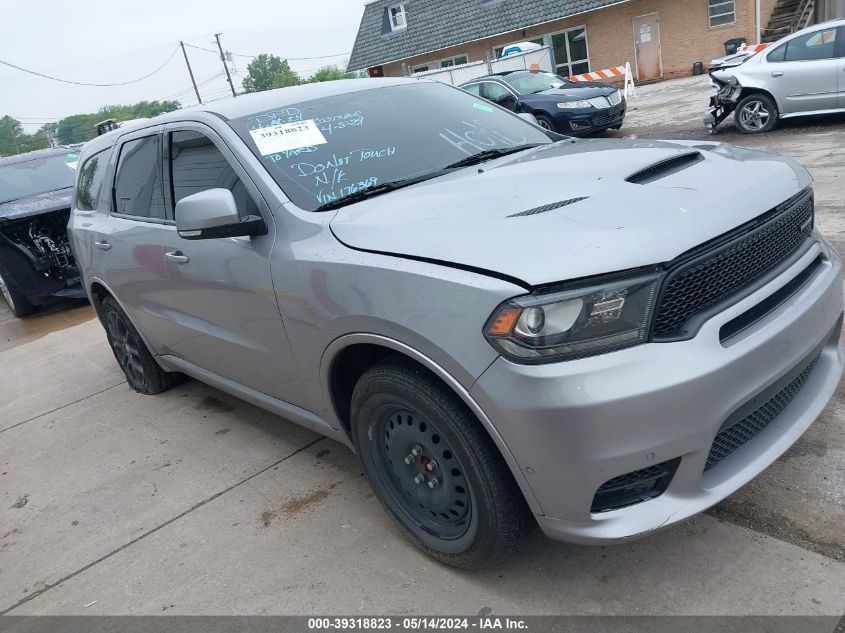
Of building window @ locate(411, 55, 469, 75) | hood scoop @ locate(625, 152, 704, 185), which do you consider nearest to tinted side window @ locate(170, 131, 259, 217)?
hood scoop @ locate(625, 152, 704, 185)

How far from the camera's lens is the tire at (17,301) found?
8.20 meters

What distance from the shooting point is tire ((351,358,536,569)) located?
2.21 metres

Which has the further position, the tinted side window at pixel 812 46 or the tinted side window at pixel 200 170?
the tinted side window at pixel 812 46

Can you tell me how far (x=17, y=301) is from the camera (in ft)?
27.3

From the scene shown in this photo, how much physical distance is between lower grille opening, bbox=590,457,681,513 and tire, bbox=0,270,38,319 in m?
8.15

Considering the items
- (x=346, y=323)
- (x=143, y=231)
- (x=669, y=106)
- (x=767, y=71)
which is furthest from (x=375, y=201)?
(x=669, y=106)

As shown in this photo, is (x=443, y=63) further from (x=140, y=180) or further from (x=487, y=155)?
(x=487, y=155)

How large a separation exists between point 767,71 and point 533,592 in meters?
10.0

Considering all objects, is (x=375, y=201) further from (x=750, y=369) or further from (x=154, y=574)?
(x=154, y=574)

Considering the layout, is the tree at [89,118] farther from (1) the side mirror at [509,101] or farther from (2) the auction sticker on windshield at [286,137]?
(2) the auction sticker on windshield at [286,137]

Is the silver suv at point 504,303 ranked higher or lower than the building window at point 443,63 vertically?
lower

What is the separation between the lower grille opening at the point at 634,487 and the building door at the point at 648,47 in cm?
2530

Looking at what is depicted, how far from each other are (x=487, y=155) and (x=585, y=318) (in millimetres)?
1484

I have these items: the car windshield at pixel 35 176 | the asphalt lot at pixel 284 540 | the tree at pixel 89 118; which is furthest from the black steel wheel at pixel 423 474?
the tree at pixel 89 118
